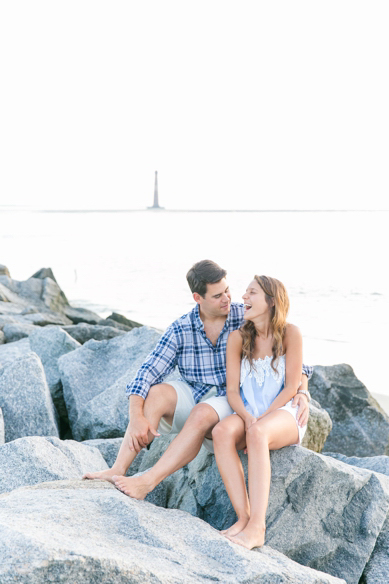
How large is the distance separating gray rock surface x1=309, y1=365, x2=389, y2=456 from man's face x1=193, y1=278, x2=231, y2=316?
2182 mm

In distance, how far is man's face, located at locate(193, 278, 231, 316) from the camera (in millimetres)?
3436

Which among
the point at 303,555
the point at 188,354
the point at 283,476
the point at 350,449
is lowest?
the point at 350,449

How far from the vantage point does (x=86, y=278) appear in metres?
21.4

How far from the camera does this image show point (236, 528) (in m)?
2.61

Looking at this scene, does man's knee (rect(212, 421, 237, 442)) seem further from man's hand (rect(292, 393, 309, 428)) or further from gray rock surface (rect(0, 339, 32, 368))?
gray rock surface (rect(0, 339, 32, 368))

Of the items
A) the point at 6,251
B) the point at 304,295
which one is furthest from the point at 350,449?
the point at 6,251

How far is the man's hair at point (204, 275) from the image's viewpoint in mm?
3404

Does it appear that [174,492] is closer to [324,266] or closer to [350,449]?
[350,449]

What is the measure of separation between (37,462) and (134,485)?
70cm

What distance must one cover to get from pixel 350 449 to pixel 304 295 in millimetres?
12581

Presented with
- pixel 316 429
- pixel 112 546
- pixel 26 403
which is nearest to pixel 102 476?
pixel 112 546

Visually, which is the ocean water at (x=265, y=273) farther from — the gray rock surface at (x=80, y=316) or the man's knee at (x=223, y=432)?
the man's knee at (x=223, y=432)

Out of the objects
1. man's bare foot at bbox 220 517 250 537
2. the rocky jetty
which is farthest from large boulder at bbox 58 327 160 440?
man's bare foot at bbox 220 517 250 537

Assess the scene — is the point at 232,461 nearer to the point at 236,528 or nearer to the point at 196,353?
the point at 236,528
